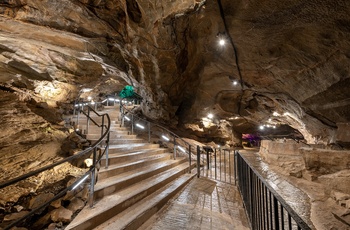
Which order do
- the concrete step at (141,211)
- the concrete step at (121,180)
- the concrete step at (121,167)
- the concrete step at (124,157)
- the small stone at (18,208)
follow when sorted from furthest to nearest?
the concrete step at (124,157) < the small stone at (18,208) < the concrete step at (121,167) < the concrete step at (121,180) < the concrete step at (141,211)

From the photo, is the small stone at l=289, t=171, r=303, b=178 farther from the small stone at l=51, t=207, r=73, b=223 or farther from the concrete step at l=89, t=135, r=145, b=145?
the small stone at l=51, t=207, r=73, b=223

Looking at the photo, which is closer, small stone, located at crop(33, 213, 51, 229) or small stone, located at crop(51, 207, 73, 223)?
small stone, located at crop(51, 207, 73, 223)

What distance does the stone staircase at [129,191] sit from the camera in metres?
2.77

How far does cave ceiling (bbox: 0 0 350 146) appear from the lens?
16.3ft

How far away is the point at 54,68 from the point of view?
11422 millimetres

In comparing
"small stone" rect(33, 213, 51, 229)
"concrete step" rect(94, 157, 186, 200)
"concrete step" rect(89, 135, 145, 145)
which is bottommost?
"small stone" rect(33, 213, 51, 229)

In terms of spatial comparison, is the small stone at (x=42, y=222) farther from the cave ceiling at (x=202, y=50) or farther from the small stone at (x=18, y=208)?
the cave ceiling at (x=202, y=50)

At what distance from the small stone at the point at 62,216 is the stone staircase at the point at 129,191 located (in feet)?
2.35

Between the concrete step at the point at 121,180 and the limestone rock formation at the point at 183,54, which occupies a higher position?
the limestone rock formation at the point at 183,54

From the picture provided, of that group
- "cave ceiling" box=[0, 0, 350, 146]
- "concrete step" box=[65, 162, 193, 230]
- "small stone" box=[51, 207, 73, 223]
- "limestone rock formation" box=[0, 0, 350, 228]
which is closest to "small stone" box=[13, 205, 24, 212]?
"limestone rock formation" box=[0, 0, 350, 228]

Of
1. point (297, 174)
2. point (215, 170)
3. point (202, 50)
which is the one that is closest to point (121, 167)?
point (215, 170)

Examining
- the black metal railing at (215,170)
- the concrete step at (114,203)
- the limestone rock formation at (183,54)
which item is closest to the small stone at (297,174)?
the black metal railing at (215,170)

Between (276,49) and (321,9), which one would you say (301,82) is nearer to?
(276,49)

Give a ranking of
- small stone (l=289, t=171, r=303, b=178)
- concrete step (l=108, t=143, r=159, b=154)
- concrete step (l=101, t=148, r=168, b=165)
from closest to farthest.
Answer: concrete step (l=101, t=148, r=168, b=165) → concrete step (l=108, t=143, r=159, b=154) → small stone (l=289, t=171, r=303, b=178)
